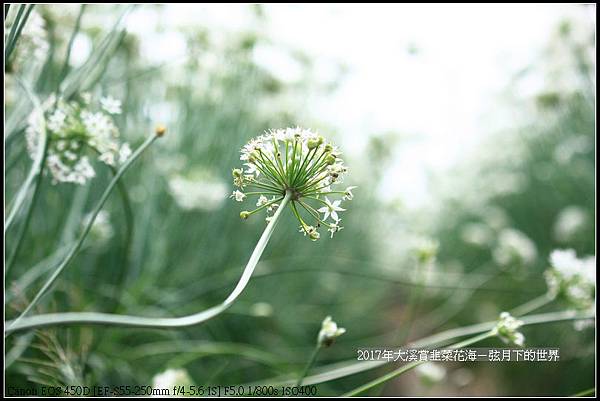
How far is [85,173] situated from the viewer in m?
0.71

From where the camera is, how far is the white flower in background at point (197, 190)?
131 centimetres

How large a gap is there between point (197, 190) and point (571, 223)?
4.88ft

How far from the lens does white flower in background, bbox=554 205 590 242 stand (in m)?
1.87

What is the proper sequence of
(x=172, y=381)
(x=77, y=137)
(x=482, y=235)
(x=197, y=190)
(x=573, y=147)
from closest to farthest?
(x=77, y=137) < (x=172, y=381) < (x=197, y=190) < (x=573, y=147) < (x=482, y=235)

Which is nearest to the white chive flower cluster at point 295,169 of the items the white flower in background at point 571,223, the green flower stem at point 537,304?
the green flower stem at point 537,304

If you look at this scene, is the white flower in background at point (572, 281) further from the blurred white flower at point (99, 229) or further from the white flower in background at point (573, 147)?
the white flower in background at point (573, 147)

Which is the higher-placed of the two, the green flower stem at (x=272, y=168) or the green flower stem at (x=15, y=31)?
the green flower stem at (x=15, y=31)

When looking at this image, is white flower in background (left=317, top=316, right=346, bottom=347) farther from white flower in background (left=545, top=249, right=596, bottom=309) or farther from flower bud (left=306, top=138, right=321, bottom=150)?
white flower in background (left=545, top=249, right=596, bottom=309)

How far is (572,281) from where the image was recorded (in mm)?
976

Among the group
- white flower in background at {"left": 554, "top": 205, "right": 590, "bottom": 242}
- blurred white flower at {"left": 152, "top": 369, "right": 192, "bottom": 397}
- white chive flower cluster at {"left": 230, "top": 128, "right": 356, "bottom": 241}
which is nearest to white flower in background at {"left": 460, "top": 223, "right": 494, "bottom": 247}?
white flower in background at {"left": 554, "top": 205, "right": 590, "bottom": 242}

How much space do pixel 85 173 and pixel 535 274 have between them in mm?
1966

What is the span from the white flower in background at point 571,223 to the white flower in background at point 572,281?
97 centimetres

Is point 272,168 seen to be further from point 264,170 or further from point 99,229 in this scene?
point 99,229

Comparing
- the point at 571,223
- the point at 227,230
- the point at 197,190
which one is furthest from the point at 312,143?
the point at 571,223
